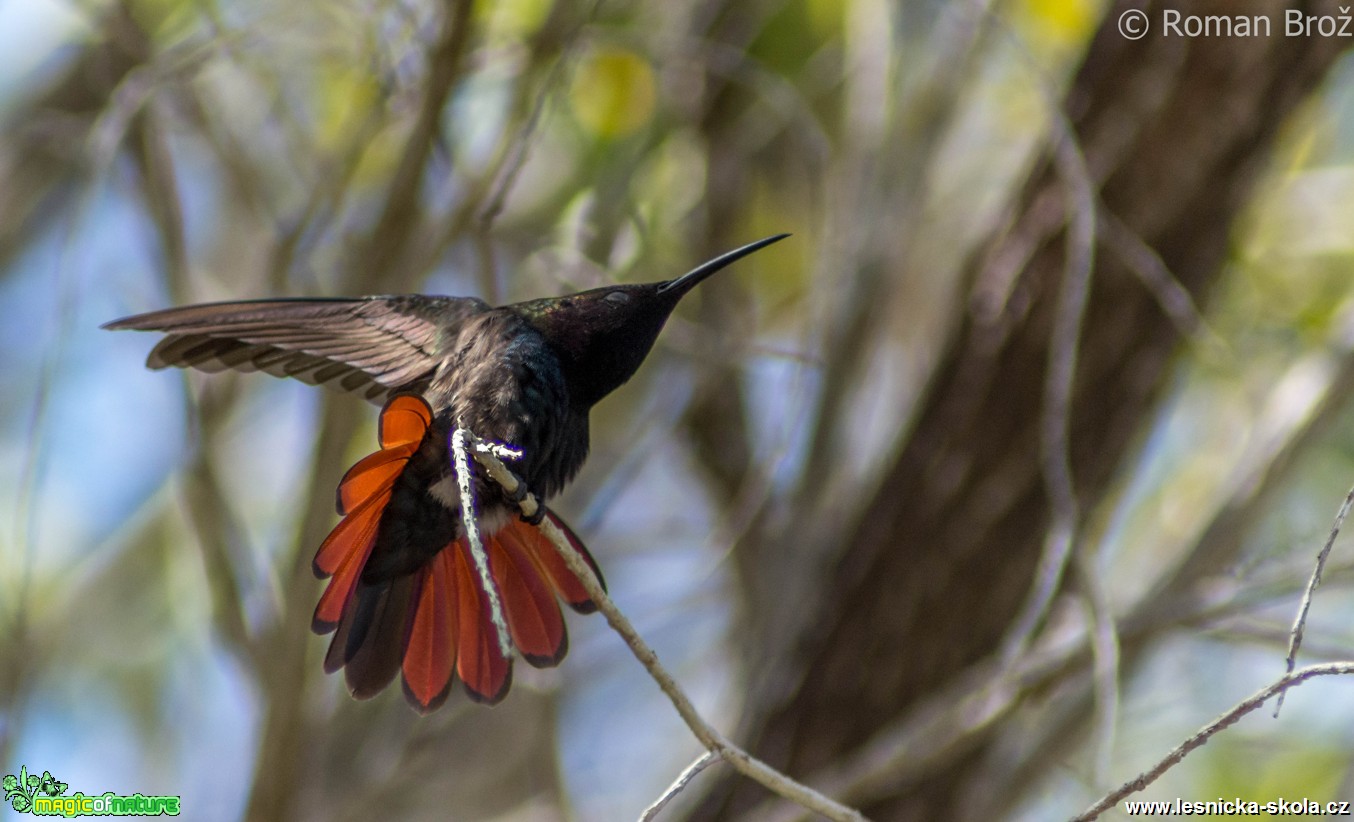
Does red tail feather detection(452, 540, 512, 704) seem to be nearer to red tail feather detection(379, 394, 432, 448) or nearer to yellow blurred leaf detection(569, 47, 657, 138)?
red tail feather detection(379, 394, 432, 448)

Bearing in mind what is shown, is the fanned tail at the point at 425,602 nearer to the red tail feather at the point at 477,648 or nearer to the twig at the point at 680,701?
the red tail feather at the point at 477,648

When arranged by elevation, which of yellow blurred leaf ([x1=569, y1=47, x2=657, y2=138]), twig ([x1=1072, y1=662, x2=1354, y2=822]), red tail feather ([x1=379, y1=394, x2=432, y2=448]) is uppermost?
yellow blurred leaf ([x1=569, y1=47, x2=657, y2=138])

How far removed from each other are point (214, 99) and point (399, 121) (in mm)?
774

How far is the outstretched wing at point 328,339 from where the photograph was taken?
1.83 m

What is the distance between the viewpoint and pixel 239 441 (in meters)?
3.93

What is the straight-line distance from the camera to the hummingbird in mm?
1818

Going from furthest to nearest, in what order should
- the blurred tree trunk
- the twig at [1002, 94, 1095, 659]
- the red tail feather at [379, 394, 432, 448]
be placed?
the blurred tree trunk
the twig at [1002, 94, 1095, 659]
the red tail feather at [379, 394, 432, 448]

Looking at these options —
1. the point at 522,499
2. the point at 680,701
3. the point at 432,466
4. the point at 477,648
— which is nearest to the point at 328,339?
the point at 432,466

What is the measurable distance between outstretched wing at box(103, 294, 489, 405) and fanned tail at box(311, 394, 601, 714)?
20cm

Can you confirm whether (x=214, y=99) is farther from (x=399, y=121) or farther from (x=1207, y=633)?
(x=1207, y=633)

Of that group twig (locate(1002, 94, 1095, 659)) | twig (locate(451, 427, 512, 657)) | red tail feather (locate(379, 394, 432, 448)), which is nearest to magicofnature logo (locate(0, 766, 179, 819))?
red tail feather (locate(379, 394, 432, 448))

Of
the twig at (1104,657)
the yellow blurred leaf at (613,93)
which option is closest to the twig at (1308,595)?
the twig at (1104,657)

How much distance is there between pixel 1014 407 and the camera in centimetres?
293

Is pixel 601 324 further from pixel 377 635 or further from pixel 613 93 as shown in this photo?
pixel 613 93
